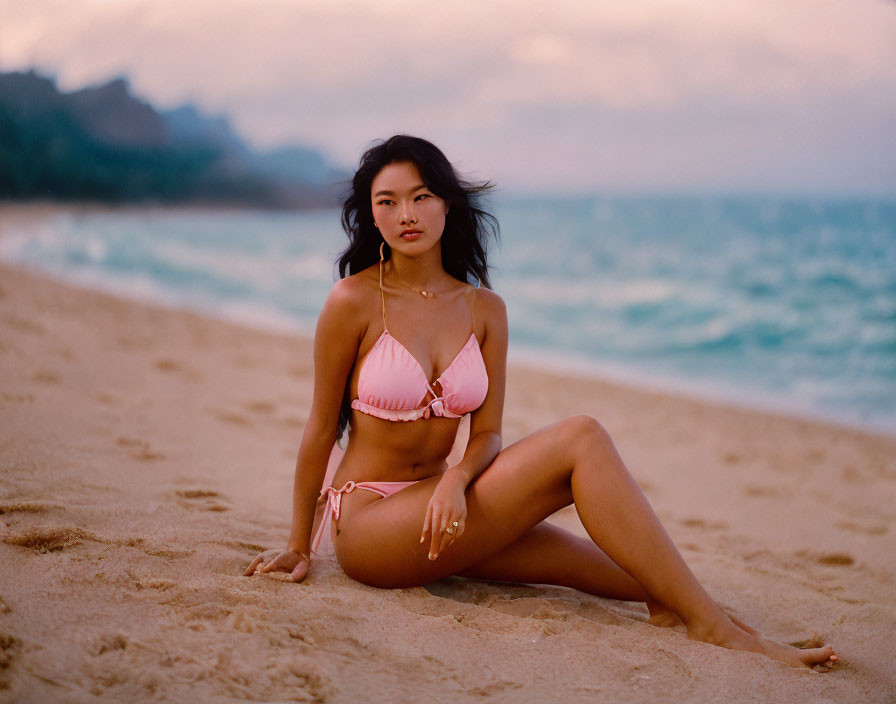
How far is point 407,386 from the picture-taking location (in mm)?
2617

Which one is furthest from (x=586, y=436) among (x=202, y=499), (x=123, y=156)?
(x=123, y=156)

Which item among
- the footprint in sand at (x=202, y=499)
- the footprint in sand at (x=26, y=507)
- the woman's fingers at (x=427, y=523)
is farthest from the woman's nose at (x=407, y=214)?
the footprint in sand at (x=26, y=507)

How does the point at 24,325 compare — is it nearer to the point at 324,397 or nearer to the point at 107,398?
the point at 107,398

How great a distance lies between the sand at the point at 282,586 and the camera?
197 centimetres

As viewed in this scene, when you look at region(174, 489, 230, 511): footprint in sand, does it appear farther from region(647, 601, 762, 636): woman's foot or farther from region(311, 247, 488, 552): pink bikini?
region(647, 601, 762, 636): woman's foot

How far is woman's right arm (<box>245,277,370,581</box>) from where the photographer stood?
2.66 m

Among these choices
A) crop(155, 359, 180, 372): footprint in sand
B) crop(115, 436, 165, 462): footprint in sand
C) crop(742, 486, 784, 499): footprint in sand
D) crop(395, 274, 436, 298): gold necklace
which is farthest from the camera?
crop(155, 359, 180, 372): footprint in sand

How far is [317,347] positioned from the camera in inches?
106

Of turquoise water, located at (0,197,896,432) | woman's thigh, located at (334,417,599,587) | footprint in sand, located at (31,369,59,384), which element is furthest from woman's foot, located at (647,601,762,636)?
footprint in sand, located at (31,369,59,384)

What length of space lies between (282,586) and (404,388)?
2.36 ft

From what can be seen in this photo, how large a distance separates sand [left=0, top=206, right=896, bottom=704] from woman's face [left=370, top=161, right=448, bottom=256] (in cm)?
115

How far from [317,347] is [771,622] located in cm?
184

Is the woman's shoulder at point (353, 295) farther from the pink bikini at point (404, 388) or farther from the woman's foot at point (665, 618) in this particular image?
the woman's foot at point (665, 618)

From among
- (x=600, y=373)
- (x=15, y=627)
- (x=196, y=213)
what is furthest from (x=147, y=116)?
(x=15, y=627)
